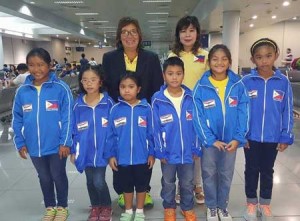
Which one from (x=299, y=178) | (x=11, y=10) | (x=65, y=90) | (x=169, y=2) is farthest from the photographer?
(x=169, y=2)

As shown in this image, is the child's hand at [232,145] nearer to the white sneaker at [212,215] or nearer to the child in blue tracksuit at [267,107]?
the child in blue tracksuit at [267,107]

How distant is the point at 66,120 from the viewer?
2.69 metres

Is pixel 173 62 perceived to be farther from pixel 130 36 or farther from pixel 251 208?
pixel 251 208

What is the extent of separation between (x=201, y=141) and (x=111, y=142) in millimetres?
745

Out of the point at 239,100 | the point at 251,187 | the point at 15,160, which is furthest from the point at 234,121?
the point at 15,160

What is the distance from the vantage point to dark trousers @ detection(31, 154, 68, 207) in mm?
2748

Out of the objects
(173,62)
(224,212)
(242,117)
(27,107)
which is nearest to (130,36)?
(173,62)

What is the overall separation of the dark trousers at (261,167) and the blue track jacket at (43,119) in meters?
1.55

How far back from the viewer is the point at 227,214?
9.14 ft

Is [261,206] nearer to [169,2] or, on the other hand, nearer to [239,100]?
[239,100]

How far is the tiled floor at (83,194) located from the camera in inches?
118

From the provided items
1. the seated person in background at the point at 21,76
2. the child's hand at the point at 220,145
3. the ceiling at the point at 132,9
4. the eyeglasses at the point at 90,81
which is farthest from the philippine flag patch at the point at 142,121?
the ceiling at the point at 132,9

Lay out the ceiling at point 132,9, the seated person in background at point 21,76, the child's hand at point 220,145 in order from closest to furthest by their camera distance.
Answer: the child's hand at point 220,145, the seated person in background at point 21,76, the ceiling at point 132,9

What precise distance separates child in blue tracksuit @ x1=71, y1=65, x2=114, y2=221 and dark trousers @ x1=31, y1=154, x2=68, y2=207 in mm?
157
